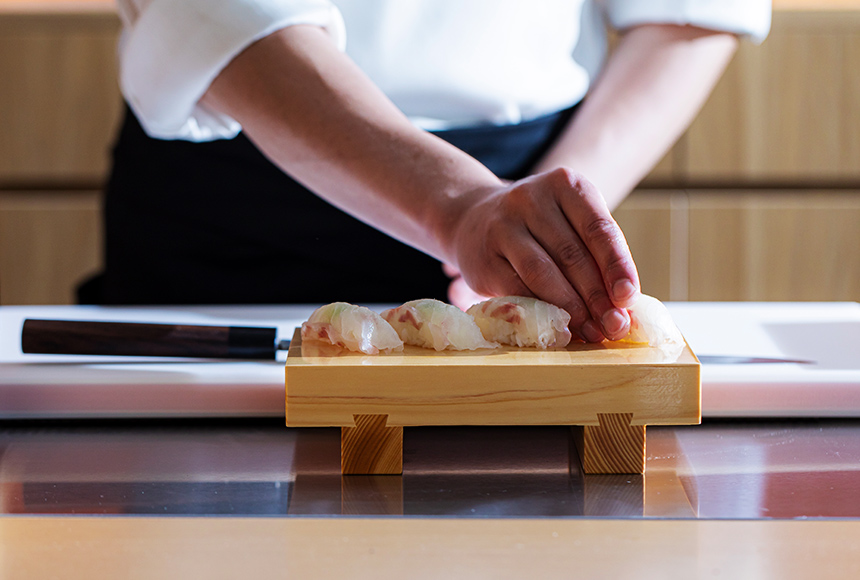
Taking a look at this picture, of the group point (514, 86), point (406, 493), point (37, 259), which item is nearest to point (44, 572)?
point (406, 493)

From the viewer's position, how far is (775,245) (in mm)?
1873

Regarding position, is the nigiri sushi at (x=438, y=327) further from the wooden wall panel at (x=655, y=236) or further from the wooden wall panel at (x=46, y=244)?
the wooden wall panel at (x=46, y=244)

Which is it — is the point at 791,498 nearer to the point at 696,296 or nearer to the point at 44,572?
the point at 44,572

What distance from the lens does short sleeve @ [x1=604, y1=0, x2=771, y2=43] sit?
38.0 inches

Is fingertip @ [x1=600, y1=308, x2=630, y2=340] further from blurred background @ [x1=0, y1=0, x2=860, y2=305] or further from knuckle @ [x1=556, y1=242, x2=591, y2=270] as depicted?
blurred background @ [x1=0, y1=0, x2=860, y2=305]

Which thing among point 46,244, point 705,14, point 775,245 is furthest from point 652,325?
point 46,244

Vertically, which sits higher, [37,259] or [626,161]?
[626,161]

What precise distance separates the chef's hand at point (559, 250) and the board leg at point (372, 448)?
0.42 ft

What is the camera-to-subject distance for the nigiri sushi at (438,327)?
482 millimetres

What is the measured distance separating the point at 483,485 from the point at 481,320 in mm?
97

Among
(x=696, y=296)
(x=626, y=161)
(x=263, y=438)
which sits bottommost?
(x=696, y=296)

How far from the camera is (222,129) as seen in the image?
34.4 inches

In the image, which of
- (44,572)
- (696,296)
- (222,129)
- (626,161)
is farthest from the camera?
(696,296)

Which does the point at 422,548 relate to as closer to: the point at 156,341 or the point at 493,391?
the point at 493,391
